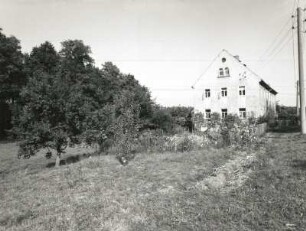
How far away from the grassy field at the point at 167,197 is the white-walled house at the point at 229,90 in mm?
24162

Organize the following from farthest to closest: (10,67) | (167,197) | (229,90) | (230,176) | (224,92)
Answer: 1. (10,67)
2. (224,92)
3. (229,90)
4. (230,176)
5. (167,197)

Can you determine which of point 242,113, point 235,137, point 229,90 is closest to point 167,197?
point 235,137

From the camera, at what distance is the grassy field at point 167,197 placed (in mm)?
6266

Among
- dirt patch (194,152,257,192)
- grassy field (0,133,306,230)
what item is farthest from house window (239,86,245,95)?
dirt patch (194,152,257,192)

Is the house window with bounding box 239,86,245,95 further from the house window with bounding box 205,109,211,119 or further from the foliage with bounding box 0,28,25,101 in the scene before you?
the foliage with bounding box 0,28,25,101

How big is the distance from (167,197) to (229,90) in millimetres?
30822

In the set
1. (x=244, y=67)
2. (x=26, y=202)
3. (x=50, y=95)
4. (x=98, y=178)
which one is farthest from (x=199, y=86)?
(x=26, y=202)

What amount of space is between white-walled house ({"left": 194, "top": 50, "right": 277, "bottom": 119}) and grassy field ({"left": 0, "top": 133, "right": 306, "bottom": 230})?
24162 millimetres

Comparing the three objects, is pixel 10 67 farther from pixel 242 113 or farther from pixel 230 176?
pixel 230 176

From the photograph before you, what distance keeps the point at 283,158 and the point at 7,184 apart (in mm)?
11252

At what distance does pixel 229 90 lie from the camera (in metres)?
36.9

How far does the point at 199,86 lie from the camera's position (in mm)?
39031

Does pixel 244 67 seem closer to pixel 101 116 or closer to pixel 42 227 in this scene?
pixel 101 116

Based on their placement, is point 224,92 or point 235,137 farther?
point 224,92
